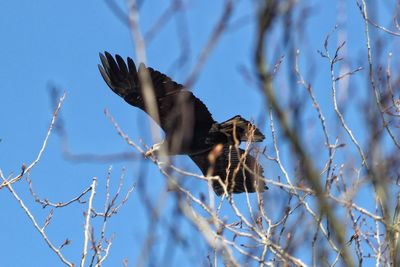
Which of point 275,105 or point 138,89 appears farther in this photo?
point 138,89

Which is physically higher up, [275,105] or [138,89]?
[138,89]

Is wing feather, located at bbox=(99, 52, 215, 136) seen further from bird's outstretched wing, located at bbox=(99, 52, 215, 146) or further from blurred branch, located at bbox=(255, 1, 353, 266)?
blurred branch, located at bbox=(255, 1, 353, 266)

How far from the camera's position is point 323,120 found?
4176 mm

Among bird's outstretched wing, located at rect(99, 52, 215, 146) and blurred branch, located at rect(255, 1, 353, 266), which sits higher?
bird's outstretched wing, located at rect(99, 52, 215, 146)

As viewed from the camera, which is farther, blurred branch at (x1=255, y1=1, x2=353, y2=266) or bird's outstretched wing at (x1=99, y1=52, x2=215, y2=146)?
bird's outstretched wing at (x1=99, y1=52, x2=215, y2=146)

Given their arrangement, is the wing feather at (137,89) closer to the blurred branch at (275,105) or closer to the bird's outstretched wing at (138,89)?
the bird's outstretched wing at (138,89)

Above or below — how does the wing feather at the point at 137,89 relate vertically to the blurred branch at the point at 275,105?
above

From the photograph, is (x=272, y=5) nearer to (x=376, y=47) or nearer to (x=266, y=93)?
(x=266, y=93)

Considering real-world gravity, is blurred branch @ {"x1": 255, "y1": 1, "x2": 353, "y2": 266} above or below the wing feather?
below

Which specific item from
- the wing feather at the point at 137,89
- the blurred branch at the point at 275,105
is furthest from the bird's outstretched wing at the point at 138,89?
the blurred branch at the point at 275,105

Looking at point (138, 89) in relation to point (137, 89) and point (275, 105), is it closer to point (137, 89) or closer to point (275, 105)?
point (137, 89)

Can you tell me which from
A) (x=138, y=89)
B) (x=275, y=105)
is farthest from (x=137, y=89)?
(x=275, y=105)

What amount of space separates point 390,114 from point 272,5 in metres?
3.07

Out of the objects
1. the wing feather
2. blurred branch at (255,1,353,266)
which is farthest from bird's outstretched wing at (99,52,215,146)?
blurred branch at (255,1,353,266)
